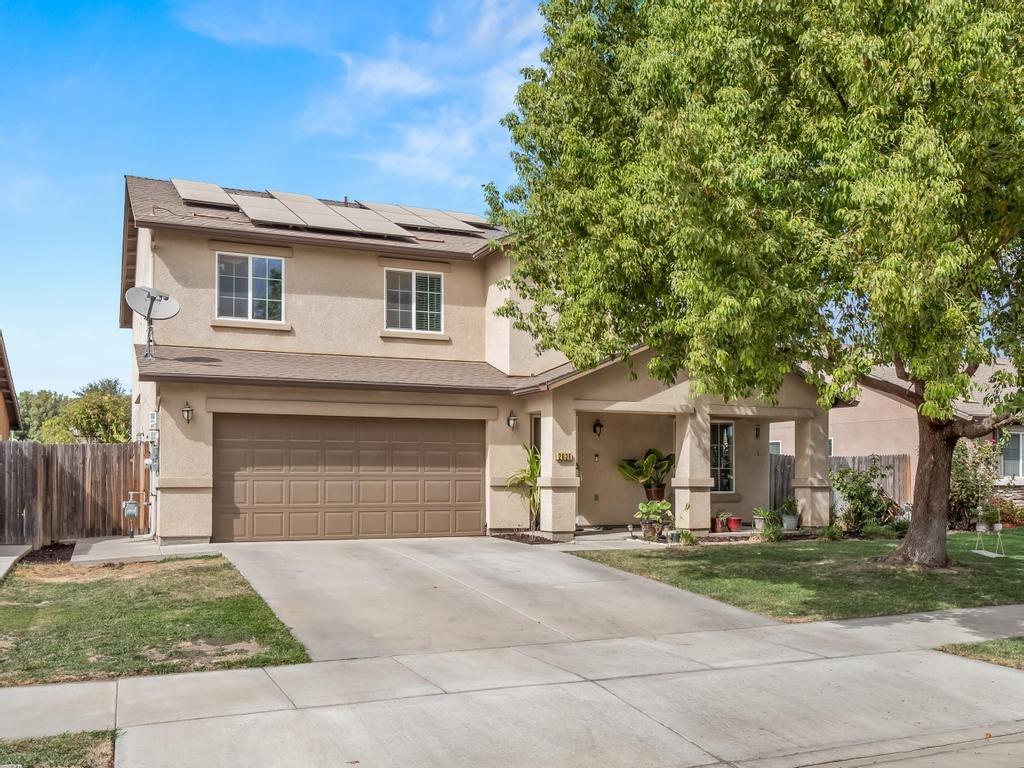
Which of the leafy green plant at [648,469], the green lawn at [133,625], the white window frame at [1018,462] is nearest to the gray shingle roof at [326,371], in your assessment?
the leafy green plant at [648,469]

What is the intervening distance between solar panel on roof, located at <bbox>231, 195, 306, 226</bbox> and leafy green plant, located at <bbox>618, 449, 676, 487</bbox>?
8433 millimetres

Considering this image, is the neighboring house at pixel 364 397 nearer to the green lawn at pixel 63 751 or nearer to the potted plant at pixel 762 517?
the potted plant at pixel 762 517

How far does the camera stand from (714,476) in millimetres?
21016

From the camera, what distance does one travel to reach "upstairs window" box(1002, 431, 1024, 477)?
2855 centimetres

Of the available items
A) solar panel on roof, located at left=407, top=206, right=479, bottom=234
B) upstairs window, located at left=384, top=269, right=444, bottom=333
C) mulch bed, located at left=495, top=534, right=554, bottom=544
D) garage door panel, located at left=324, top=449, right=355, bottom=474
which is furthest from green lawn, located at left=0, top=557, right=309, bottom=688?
solar panel on roof, located at left=407, top=206, right=479, bottom=234

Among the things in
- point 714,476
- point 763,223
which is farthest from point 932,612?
point 714,476

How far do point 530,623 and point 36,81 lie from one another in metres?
12.9

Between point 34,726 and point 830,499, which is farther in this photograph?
point 830,499

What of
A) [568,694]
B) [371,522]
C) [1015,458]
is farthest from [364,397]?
[1015,458]

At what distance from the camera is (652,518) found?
17.3 metres

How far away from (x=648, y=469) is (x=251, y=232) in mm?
9435

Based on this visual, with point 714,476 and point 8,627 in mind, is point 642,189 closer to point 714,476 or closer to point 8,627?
point 8,627

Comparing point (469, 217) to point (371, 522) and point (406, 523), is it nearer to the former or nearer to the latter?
point (406, 523)

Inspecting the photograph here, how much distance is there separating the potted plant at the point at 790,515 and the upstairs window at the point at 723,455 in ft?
5.36
